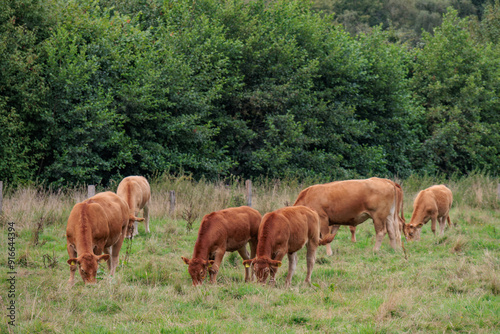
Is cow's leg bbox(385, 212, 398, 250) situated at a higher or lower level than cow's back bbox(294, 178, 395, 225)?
lower

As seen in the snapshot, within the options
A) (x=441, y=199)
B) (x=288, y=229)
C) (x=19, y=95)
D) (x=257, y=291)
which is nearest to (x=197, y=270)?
(x=257, y=291)

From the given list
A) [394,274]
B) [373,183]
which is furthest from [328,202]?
[394,274]

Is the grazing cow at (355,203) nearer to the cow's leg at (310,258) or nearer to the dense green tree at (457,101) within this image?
the cow's leg at (310,258)

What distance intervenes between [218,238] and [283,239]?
1.05 m

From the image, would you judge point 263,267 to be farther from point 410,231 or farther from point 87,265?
point 410,231

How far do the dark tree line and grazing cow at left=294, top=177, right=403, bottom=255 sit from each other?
8.70 meters

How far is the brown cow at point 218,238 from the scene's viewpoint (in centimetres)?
864

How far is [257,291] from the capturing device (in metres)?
8.02

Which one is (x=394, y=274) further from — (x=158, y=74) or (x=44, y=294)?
(x=158, y=74)

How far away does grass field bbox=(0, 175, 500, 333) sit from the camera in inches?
259

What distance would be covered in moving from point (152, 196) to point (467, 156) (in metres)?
20.0

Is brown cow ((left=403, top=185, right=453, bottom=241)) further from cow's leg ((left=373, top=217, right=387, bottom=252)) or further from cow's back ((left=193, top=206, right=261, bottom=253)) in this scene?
cow's back ((left=193, top=206, right=261, bottom=253))

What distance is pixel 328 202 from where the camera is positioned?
39.5ft

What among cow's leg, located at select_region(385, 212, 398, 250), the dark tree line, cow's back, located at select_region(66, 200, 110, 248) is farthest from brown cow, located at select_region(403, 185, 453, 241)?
the dark tree line
